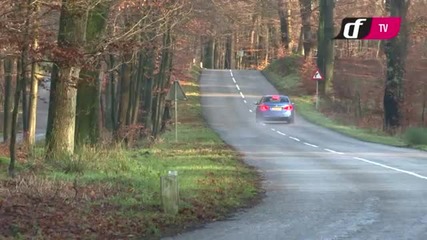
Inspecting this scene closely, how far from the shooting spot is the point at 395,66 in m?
38.0

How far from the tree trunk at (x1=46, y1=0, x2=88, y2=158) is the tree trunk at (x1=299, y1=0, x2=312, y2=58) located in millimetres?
42976

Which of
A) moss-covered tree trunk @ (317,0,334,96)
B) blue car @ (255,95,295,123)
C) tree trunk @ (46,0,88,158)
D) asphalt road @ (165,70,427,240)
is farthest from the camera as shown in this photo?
moss-covered tree trunk @ (317,0,334,96)

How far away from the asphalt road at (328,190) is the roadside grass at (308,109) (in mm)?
1635

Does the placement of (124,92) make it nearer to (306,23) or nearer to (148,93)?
(148,93)

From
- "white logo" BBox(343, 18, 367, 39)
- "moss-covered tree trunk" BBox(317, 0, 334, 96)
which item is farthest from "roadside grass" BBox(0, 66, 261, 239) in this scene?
"moss-covered tree trunk" BBox(317, 0, 334, 96)

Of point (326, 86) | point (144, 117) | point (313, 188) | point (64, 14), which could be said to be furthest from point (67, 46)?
point (326, 86)

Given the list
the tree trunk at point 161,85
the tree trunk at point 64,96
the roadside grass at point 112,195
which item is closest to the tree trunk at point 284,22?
the tree trunk at point 161,85

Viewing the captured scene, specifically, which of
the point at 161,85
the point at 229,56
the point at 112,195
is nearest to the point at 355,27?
the point at 161,85

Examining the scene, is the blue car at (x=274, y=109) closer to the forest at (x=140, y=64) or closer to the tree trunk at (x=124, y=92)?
the forest at (x=140, y=64)

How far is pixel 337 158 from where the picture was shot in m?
24.9

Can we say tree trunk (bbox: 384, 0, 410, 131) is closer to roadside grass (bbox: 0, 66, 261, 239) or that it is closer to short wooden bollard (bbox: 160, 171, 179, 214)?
roadside grass (bbox: 0, 66, 261, 239)

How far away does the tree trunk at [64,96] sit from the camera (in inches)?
658

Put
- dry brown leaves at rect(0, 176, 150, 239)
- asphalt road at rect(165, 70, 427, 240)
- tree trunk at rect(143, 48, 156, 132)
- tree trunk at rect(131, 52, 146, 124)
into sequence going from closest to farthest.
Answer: dry brown leaves at rect(0, 176, 150, 239) < asphalt road at rect(165, 70, 427, 240) < tree trunk at rect(131, 52, 146, 124) < tree trunk at rect(143, 48, 156, 132)

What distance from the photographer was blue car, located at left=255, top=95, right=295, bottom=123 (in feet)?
147
